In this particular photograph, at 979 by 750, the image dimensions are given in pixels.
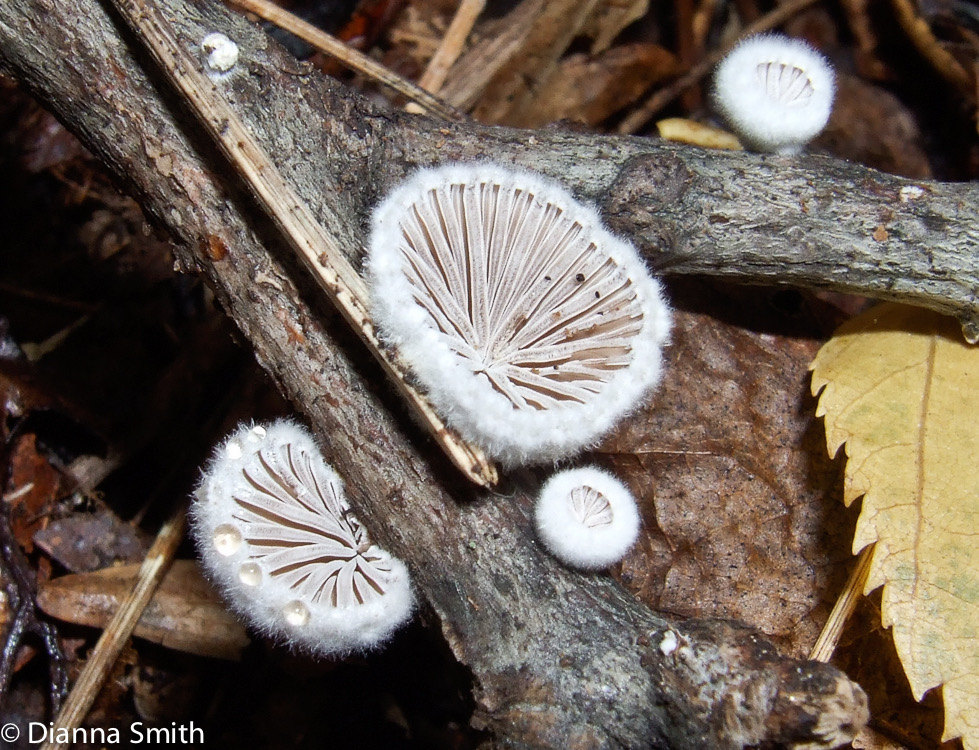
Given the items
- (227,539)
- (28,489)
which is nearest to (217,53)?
(227,539)

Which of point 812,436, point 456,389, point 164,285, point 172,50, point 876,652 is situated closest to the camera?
point 456,389

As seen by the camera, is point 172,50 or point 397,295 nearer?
point 397,295

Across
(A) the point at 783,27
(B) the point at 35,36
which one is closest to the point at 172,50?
(B) the point at 35,36

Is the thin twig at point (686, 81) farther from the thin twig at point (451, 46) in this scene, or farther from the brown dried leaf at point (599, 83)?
the thin twig at point (451, 46)

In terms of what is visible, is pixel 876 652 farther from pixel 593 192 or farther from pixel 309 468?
pixel 309 468

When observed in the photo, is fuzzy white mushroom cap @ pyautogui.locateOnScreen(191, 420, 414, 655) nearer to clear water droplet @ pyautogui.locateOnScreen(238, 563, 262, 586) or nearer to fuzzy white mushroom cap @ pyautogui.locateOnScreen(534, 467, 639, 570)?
clear water droplet @ pyautogui.locateOnScreen(238, 563, 262, 586)

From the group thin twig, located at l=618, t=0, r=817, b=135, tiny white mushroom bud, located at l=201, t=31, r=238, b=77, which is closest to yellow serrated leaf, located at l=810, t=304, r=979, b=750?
thin twig, located at l=618, t=0, r=817, b=135

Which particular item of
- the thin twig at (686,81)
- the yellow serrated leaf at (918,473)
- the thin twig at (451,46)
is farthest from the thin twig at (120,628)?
the thin twig at (686,81)

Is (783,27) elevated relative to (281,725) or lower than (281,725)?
elevated
